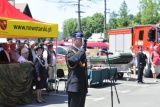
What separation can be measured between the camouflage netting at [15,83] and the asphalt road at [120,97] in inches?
15.5

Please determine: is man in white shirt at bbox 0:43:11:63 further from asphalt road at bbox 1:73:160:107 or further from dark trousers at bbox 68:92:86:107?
dark trousers at bbox 68:92:86:107

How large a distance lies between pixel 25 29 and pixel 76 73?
427 cm

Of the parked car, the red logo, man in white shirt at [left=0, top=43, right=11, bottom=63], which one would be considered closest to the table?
man in white shirt at [left=0, top=43, right=11, bottom=63]

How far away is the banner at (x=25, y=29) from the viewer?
30.7 ft

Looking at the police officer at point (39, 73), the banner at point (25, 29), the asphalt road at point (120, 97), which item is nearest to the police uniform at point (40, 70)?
the police officer at point (39, 73)

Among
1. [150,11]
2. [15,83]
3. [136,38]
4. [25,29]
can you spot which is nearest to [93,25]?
[150,11]

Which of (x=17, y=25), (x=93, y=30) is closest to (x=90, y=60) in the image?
(x=17, y=25)

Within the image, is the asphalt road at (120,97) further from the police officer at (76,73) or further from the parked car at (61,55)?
the parked car at (61,55)

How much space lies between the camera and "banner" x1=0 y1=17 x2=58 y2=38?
30.7 feet

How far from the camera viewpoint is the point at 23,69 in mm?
10141

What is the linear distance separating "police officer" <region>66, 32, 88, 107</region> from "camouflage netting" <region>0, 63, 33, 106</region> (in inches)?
150

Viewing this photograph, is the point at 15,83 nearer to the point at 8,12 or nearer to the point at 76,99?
the point at 8,12

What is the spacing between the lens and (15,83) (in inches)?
391

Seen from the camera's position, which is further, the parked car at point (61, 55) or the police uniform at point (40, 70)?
the parked car at point (61, 55)
